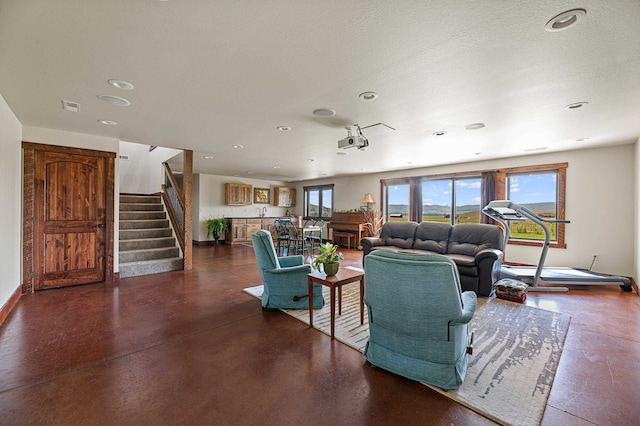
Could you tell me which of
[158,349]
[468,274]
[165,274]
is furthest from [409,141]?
[165,274]

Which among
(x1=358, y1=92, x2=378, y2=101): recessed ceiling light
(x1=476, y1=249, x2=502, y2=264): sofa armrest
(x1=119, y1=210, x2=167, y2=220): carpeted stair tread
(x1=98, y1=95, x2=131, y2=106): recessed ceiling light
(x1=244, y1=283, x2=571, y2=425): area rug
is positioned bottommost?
(x1=244, y1=283, x2=571, y2=425): area rug

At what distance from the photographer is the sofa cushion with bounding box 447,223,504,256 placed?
182 inches

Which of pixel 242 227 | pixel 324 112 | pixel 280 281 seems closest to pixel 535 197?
pixel 324 112

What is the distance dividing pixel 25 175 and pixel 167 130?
2.08 metres

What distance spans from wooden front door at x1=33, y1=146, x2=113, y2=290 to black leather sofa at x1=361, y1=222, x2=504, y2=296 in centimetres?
495

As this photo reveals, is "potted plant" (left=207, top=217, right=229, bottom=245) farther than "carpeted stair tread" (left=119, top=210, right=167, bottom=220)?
Yes

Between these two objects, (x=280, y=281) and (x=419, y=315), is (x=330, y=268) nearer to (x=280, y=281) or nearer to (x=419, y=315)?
(x=280, y=281)

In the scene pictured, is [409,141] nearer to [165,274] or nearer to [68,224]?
[165,274]

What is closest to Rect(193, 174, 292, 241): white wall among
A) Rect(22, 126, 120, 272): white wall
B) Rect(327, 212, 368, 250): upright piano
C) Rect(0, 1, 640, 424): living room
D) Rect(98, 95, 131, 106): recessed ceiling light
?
Rect(0, 1, 640, 424): living room

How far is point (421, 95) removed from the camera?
290 cm

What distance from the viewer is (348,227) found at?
360 inches

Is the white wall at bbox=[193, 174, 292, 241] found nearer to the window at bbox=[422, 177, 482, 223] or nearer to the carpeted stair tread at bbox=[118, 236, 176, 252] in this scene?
the carpeted stair tread at bbox=[118, 236, 176, 252]

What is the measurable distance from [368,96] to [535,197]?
17.8 ft

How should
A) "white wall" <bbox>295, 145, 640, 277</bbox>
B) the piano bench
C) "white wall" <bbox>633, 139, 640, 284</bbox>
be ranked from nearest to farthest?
"white wall" <bbox>633, 139, 640, 284</bbox>, "white wall" <bbox>295, 145, 640, 277</bbox>, the piano bench
